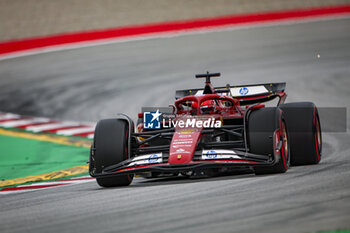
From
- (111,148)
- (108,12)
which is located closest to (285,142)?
(111,148)

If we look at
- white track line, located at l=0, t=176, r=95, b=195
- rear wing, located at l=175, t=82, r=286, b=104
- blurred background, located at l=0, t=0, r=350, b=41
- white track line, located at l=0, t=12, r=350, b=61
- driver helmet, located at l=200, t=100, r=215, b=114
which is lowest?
white track line, located at l=0, t=176, r=95, b=195

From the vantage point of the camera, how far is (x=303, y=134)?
972 cm

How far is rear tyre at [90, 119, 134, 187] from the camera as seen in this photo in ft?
28.7

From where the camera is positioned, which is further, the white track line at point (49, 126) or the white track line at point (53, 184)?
the white track line at point (49, 126)

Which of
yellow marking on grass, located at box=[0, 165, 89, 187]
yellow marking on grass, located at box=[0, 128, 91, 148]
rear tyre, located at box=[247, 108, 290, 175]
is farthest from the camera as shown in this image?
yellow marking on grass, located at box=[0, 128, 91, 148]

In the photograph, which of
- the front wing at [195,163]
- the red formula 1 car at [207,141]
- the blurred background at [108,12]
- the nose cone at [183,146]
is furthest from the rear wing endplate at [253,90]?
the blurred background at [108,12]

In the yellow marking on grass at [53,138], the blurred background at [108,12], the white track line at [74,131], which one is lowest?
the yellow marking on grass at [53,138]

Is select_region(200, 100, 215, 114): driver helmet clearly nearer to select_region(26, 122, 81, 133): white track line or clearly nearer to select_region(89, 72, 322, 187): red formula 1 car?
select_region(89, 72, 322, 187): red formula 1 car

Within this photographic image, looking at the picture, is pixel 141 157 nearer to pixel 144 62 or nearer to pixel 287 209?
pixel 287 209

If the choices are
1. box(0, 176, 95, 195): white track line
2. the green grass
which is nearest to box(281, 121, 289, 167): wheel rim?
box(0, 176, 95, 195): white track line

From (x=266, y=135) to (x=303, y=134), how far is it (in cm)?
163

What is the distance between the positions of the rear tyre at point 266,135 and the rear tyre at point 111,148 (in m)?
1.72

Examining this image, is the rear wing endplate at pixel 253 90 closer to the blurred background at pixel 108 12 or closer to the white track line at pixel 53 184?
the white track line at pixel 53 184

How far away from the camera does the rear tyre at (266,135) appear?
822cm
